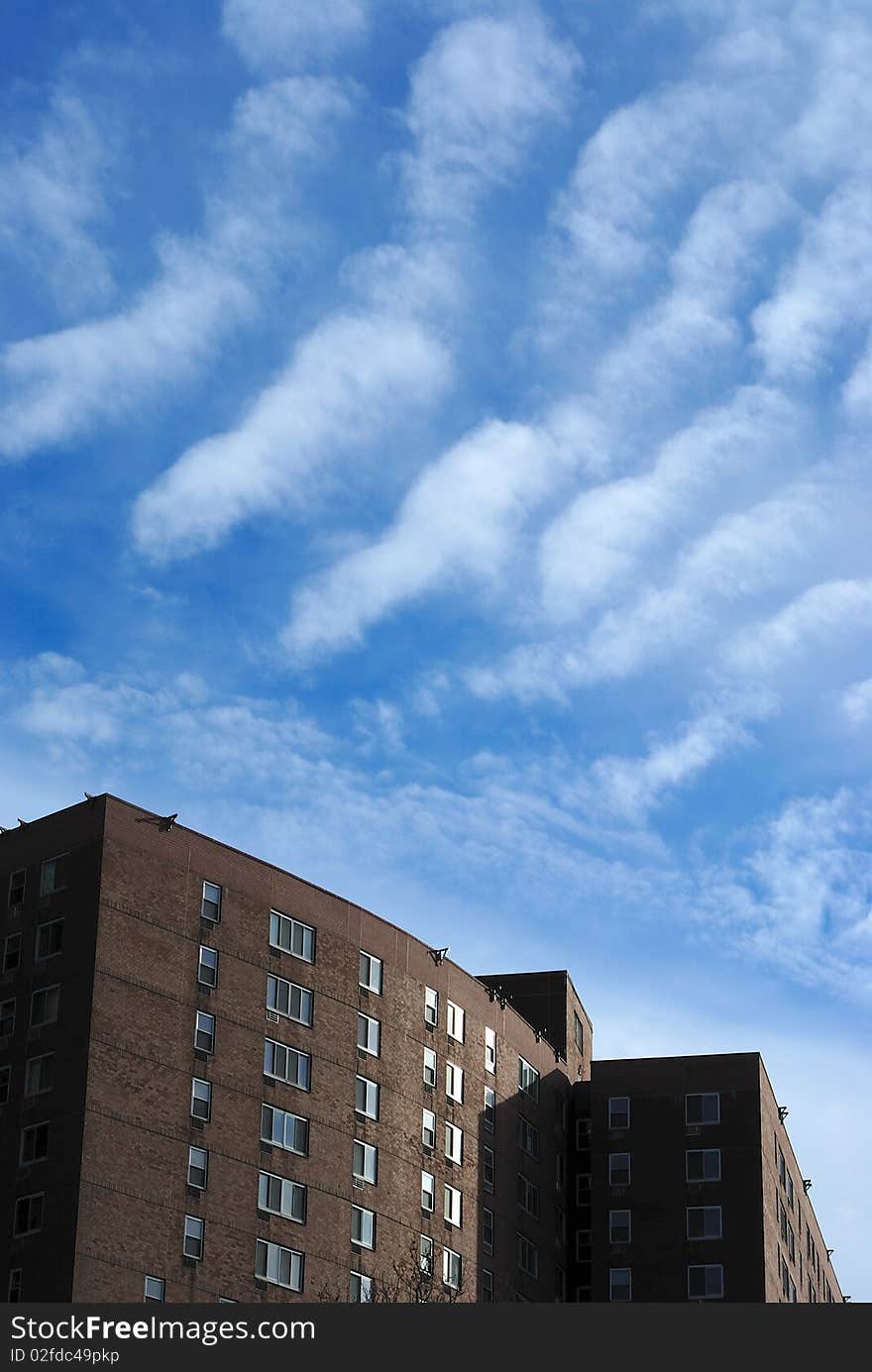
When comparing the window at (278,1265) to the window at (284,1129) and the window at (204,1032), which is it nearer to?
the window at (284,1129)

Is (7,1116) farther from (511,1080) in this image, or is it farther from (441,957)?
(511,1080)

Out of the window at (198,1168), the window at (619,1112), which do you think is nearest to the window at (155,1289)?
the window at (198,1168)

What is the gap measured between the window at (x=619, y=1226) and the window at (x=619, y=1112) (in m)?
→ 4.67

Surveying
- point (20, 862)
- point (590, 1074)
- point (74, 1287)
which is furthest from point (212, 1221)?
point (590, 1074)

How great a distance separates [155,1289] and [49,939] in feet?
48.6

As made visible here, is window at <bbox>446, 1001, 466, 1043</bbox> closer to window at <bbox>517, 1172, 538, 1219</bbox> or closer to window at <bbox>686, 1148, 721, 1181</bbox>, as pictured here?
window at <bbox>517, 1172, 538, 1219</bbox>

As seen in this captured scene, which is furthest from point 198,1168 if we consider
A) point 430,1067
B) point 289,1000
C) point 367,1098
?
point 430,1067

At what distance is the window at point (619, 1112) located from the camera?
11500 cm

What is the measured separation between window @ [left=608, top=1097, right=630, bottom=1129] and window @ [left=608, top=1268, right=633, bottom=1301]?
7.71 meters

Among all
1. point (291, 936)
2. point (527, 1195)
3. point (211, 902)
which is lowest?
point (527, 1195)

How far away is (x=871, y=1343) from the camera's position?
43.4m

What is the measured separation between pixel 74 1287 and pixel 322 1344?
37.1 meters

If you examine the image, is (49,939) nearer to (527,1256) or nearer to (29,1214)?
(29,1214)

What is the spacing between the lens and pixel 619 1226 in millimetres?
112625
